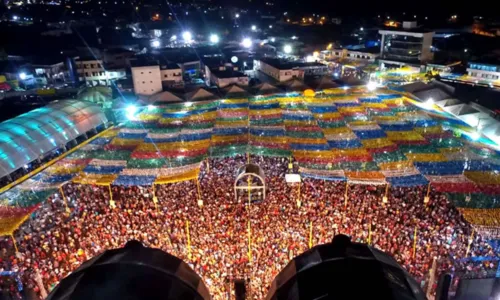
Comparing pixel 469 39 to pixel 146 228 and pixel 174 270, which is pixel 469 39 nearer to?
pixel 146 228

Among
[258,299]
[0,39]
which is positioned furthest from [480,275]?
[0,39]

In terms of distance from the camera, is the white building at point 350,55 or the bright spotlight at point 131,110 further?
the white building at point 350,55

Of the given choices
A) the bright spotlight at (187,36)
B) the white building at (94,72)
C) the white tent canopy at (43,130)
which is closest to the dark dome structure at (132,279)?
the white tent canopy at (43,130)

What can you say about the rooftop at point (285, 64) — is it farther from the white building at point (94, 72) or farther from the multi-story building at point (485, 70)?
the white building at point (94, 72)

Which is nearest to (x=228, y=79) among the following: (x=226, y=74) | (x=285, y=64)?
(x=226, y=74)

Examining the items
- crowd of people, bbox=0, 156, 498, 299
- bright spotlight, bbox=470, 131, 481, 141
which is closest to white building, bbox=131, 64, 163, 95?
crowd of people, bbox=0, 156, 498, 299

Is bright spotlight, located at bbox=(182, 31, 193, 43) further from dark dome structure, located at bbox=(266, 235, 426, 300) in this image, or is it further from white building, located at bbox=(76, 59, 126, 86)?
dark dome structure, located at bbox=(266, 235, 426, 300)
